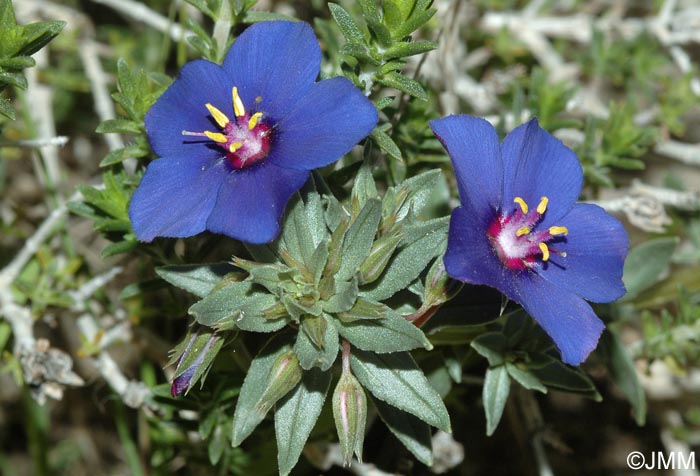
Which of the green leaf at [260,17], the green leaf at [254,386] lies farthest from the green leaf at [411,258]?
the green leaf at [260,17]

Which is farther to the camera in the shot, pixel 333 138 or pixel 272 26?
pixel 272 26

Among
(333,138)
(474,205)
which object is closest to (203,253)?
(333,138)

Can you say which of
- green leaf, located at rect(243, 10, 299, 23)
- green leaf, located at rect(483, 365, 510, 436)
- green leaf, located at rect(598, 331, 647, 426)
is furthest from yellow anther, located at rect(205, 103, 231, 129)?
green leaf, located at rect(598, 331, 647, 426)

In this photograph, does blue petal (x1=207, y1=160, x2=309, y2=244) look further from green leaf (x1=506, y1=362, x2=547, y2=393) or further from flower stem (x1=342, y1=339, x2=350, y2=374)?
green leaf (x1=506, y1=362, x2=547, y2=393)

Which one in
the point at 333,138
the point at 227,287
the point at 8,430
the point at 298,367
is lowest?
the point at 8,430

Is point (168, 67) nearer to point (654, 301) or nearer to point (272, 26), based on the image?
point (272, 26)

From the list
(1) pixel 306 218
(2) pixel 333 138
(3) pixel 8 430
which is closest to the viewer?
(2) pixel 333 138
